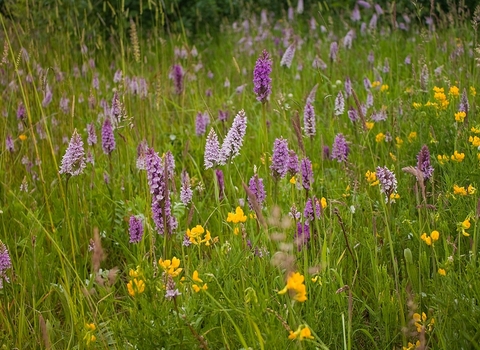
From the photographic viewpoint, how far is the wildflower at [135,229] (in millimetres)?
1895

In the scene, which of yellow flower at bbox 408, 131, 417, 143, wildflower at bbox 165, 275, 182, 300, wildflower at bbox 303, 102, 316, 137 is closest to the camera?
wildflower at bbox 165, 275, 182, 300

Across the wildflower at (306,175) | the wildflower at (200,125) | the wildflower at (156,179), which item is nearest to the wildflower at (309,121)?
the wildflower at (306,175)

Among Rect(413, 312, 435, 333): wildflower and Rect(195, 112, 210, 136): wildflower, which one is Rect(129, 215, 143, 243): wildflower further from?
Rect(195, 112, 210, 136): wildflower

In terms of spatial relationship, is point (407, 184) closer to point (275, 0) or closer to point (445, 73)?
point (445, 73)

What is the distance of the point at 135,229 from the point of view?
1900mm

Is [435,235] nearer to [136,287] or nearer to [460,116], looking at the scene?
[136,287]

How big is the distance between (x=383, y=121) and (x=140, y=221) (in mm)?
1780

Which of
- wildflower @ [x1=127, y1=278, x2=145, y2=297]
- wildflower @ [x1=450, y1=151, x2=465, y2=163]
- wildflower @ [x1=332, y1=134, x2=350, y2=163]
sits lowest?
wildflower @ [x1=332, y1=134, x2=350, y2=163]

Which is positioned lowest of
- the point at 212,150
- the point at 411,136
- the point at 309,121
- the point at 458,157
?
the point at 411,136

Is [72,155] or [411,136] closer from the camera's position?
[72,155]

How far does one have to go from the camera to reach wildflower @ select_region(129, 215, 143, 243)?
1.89 m

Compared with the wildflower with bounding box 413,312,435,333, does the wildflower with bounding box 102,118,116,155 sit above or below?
above

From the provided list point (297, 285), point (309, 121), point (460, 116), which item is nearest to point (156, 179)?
point (297, 285)

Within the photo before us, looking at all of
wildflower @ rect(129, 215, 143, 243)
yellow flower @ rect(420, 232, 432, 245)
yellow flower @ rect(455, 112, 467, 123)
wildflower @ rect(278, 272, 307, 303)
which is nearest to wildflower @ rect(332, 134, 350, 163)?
yellow flower @ rect(455, 112, 467, 123)
